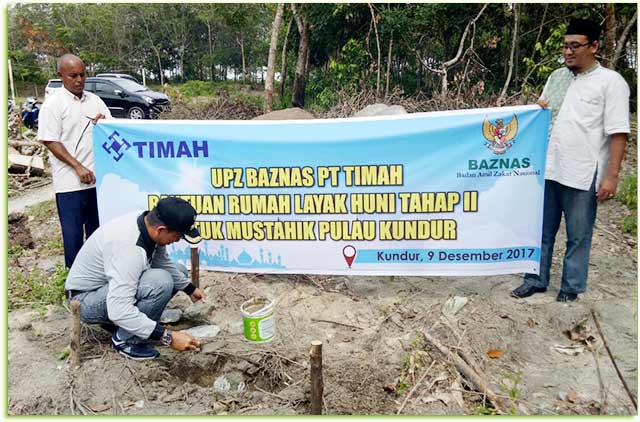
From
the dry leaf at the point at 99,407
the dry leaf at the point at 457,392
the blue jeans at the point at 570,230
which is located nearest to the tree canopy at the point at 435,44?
the blue jeans at the point at 570,230

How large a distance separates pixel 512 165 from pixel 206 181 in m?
2.29

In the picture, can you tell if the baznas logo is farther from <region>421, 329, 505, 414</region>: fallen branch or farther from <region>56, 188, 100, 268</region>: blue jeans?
<region>56, 188, 100, 268</region>: blue jeans

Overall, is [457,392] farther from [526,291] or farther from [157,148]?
[157,148]

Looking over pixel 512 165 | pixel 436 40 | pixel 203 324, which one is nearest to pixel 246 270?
pixel 203 324

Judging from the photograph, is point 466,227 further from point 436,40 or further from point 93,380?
point 436,40

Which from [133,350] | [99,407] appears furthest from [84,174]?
[99,407]

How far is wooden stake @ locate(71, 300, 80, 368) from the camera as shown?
9.53ft

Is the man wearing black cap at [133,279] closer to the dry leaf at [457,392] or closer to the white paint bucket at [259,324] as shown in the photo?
the white paint bucket at [259,324]

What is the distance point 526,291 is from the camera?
3863mm

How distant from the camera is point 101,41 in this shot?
109ft

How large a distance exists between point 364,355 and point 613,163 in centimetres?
205

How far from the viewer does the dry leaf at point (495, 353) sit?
3.14 metres

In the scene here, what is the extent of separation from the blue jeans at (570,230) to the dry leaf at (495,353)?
905 millimetres

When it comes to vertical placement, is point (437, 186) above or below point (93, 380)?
above
